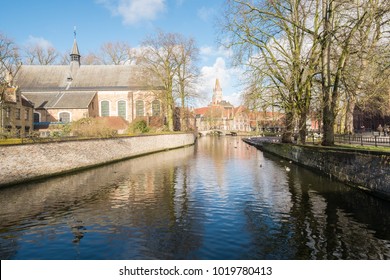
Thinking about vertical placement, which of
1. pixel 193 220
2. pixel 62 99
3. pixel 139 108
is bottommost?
pixel 193 220

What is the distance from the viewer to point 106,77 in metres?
60.1

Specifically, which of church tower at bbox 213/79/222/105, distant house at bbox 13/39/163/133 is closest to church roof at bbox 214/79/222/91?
church tower at bbox 213/79/222/105

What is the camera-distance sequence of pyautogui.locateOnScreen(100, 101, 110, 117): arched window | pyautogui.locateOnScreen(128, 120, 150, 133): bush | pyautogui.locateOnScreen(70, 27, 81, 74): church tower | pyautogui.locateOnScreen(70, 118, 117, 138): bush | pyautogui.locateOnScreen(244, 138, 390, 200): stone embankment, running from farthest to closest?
1. pyautogui.locateOnScreen(70, 27, 81, 74): church tower
2. pyautogui.locateOnScreen(100, 101, 110, 117): arched window
3. pyautogui.locateOnScreen(128, 120, 150, 133): bush
4. pyautogui.locateOnScreen(70, 118, 117, 138): bush
5. pyautogui.locateOnScreen(244, 138, 390, 200): stone embankment

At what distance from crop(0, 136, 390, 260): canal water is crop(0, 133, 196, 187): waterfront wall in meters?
1.08

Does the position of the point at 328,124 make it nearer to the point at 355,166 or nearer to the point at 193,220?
the point at 355,166

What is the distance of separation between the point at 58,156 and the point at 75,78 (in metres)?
43.1

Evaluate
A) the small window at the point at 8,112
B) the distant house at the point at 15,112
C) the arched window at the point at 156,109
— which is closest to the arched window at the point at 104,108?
the arched window at the point at 156,109

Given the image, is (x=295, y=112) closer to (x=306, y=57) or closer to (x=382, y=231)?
(x=306, y=57)

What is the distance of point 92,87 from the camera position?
58.5 m

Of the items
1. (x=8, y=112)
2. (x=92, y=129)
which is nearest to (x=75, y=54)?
(x=8, y=112)

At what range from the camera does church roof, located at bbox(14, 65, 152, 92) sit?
57.4 metres

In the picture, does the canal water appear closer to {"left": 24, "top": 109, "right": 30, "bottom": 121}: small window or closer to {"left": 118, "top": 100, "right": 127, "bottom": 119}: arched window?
{"left": 24, "top": 109, "right": 30, "bottom": 121}: small window
